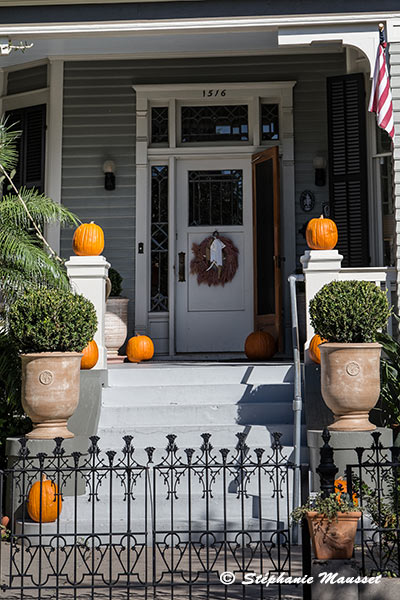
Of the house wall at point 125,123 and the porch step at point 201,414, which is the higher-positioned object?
the house wall at point 125,123

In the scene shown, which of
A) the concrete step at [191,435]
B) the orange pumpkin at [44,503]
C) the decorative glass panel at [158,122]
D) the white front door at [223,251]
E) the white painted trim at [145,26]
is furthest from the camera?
the decorative glass panel at [158,122]

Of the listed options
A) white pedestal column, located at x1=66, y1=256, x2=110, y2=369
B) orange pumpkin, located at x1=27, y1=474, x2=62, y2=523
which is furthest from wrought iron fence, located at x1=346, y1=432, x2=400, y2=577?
white pedestal column, located at x1=66, y1=256, x2=110, y2=369

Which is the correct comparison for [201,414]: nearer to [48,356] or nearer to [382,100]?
[48,356]

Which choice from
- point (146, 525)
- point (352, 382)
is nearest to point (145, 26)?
point (352, 382)

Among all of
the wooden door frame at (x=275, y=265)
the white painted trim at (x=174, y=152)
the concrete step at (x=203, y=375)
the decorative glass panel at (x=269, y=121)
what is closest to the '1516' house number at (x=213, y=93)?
the white painted trim at (x=174, y=152)

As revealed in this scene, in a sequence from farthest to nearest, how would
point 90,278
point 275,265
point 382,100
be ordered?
point 275,265 → point 382,100 → point 90,278

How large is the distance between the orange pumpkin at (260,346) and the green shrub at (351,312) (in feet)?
8.98

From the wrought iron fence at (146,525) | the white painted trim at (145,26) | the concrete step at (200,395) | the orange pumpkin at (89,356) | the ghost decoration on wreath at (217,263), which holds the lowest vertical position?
the wrought iron fence at (146,525)

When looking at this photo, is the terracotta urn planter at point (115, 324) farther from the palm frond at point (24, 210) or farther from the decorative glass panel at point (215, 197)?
the palm frond at point (24, 210)

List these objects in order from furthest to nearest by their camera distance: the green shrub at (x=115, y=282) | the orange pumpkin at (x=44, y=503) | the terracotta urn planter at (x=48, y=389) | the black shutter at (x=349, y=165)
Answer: the green shrub at (x=115, y=282) < the black shutter at (x=349, y=165) < the terracotta urn planter at (x=48, y=389) < the orange pumpkin at (x=44, y=503)

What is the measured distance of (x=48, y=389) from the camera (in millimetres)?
5523

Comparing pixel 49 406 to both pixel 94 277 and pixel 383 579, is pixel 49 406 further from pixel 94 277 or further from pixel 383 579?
pixel 383 579

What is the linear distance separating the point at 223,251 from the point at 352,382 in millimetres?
4347

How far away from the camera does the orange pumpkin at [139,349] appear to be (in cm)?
855
